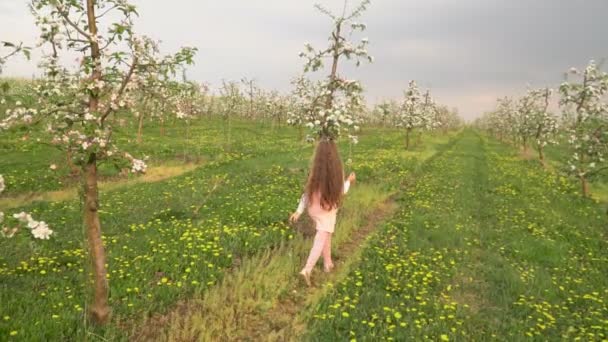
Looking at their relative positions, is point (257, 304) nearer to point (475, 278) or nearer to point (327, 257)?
point (327, 257)

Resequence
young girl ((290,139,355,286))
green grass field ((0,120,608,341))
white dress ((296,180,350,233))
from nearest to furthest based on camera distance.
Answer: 1. green grass field ((0,120,608,341))
2. young girl ((290,139,355,286))
3. white dress ((296,180,350,233))

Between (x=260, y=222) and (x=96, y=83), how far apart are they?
776 cm

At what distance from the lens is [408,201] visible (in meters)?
18.5

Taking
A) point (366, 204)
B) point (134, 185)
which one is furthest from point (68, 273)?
point (134, 185)

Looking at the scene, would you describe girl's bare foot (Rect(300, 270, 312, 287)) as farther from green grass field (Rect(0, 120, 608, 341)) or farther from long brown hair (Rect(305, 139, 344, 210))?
long brown hair (Rect(305, 139, 344, 210))

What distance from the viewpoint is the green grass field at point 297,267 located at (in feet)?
24.7

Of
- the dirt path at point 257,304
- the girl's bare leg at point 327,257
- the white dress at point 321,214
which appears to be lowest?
the dirt path at point 257,304

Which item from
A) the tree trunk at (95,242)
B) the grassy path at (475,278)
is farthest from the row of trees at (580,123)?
the tree trunk at (95,242)

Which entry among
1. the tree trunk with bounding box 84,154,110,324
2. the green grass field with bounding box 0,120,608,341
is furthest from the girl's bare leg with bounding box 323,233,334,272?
the tree trunk with bounding box 84,154,110,324

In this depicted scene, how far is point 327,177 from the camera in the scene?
31.8ft

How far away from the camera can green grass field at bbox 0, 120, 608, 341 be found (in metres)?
7.52

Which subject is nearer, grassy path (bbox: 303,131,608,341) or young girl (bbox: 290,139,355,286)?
grassy path (bbox: 303,131,608,341)

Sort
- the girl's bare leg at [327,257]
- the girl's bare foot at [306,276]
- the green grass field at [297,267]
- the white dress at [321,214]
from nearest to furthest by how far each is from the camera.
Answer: the green grass field at [297,267]
the girl's bare foot at [306,276]
the white dress at [321,214]
the girl's bare leg at [327,257]

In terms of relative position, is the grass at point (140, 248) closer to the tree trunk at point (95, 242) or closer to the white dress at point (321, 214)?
the tree trunk at point (95, 242)
